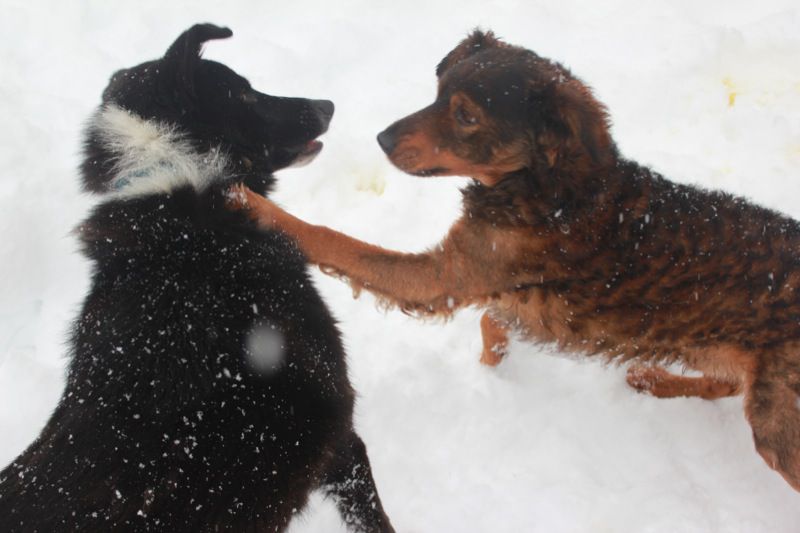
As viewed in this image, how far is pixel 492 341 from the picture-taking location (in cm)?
412

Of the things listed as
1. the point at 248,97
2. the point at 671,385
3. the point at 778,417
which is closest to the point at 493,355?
the point at 671,385

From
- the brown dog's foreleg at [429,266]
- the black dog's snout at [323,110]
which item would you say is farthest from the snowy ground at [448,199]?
the black dog's snout at [323,110]

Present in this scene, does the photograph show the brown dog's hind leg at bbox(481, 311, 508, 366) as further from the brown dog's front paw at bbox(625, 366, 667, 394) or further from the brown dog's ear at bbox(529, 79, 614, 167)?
the brown dog's ear at bbox(529, 79, 614, 167)

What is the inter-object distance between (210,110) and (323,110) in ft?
2.67

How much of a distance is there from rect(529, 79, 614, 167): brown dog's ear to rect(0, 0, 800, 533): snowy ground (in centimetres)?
154

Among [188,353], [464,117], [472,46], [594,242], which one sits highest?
[472,46]

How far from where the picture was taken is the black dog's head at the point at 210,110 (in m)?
2.80

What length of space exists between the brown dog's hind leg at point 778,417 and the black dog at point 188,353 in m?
1.97

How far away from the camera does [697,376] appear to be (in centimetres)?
407

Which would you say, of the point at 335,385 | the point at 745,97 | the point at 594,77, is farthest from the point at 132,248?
the point at 745,97

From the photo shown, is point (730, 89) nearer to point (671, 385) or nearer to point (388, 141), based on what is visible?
point (671, 385)

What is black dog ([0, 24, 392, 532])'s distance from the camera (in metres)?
2.17

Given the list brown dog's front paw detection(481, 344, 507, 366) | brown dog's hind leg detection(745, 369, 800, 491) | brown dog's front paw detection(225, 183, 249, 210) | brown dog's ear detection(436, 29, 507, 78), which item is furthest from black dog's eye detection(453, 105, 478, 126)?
brown dog's hind leg detection(745, 369, 800, 491)

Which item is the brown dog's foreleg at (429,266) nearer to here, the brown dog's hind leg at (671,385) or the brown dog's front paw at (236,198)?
the brown dog's front paw at (236,198)
